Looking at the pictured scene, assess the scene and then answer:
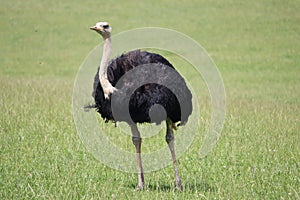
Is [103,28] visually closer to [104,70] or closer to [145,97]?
[104,70]

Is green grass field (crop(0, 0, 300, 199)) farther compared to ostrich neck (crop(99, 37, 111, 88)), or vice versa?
green grass field (crop(0, 0, 300, 199))

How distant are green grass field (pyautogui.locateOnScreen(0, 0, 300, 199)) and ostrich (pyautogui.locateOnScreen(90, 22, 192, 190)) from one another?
658mm

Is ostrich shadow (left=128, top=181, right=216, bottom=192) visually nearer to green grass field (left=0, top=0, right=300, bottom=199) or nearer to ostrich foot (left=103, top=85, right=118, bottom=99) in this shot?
green grass field (left=0, top=0, right=300, bottom=199)

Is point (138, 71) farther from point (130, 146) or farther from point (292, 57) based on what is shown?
point (292, 57)

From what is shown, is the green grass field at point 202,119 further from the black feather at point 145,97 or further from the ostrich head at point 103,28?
the ostrich head at point 103,28

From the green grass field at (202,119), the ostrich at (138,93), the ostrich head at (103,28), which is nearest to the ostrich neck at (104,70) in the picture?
the ostrich at (138,93)

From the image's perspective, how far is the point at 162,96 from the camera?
6.41 metres

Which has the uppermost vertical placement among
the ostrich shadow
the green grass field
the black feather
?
the black feather

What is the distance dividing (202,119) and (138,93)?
13.3 feet

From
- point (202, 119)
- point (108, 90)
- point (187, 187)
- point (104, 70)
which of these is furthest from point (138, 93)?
point (202, 119)

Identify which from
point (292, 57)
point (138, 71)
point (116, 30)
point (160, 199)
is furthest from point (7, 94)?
point (116, 30)

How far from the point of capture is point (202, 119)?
33.8 ft

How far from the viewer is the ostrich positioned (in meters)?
6.31

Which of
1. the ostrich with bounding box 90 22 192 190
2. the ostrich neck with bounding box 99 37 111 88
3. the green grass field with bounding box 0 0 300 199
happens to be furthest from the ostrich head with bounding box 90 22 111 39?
the green grass field with bounding box 0 0 300 199
